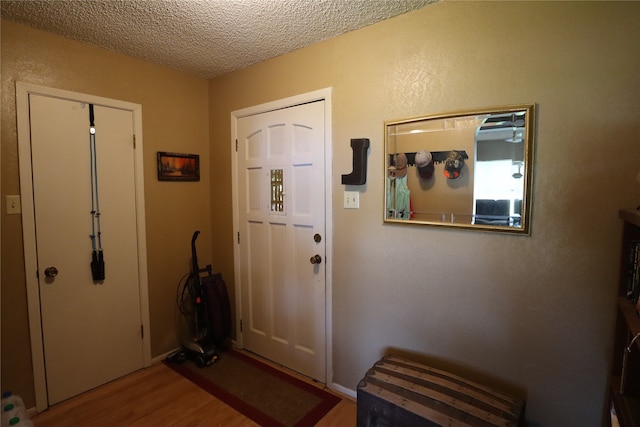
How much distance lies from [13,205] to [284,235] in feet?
5.55

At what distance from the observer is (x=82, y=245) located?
6.93ft

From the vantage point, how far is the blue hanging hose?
211 centimetres

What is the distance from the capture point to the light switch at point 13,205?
181cm

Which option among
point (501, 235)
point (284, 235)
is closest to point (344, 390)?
point (284, 235)

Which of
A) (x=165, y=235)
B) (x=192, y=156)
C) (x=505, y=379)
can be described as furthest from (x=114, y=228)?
(x=505, y=379)

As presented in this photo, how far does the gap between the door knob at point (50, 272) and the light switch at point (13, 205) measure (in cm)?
40

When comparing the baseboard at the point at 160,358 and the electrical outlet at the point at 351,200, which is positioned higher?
Result: the electrical outlet at the point at 351,200

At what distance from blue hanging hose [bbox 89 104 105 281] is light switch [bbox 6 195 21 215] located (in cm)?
38

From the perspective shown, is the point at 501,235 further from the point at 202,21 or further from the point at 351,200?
the point at 202,21

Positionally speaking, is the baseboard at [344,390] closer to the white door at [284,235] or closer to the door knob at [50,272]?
the white door at [284,235]

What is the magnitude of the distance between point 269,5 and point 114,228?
73.9 inches

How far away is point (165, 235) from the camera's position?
2.55m

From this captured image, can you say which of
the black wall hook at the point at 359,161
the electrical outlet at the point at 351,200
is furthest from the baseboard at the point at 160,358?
the black wall hook at the point at 359,161

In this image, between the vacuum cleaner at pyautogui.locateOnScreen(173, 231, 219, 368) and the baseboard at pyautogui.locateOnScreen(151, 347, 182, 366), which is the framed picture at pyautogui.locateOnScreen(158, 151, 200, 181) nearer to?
the vacuum cleaner at pyautogui.locateOnScreen(173, 231, 219, 368)
